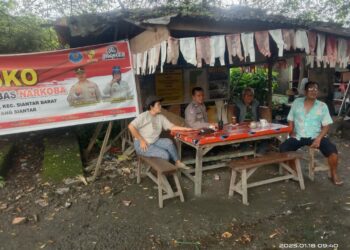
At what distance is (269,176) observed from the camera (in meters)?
5.67

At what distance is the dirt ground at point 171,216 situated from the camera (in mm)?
3729

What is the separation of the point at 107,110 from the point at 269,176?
317 cm

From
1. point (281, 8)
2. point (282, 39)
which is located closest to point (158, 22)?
point (282, 39)

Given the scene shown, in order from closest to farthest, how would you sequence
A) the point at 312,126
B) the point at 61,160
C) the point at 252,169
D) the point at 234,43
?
the point at 234,43, the point at 252,169, the point at 312,126, the point at 61,160

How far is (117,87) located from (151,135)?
117 cm

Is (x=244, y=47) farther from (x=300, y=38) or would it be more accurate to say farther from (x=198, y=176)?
(x=198, y=176)

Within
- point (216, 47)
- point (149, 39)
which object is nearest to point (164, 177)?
point (216, 47)

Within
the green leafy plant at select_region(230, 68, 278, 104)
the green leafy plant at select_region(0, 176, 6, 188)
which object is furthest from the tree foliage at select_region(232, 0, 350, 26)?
the green leafy plant at select_region(0, 176, 6, 188)

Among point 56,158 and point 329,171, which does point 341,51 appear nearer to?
point 329,171

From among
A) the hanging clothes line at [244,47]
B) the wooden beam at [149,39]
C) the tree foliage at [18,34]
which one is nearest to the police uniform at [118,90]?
the wooden beam at [149,39]

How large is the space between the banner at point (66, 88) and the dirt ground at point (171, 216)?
3.91ft

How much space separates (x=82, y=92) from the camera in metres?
5.58

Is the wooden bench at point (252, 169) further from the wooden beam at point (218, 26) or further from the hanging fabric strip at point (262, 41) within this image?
the wooden beam at point (218, 26)

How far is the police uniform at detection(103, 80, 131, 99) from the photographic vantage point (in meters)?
5.70
